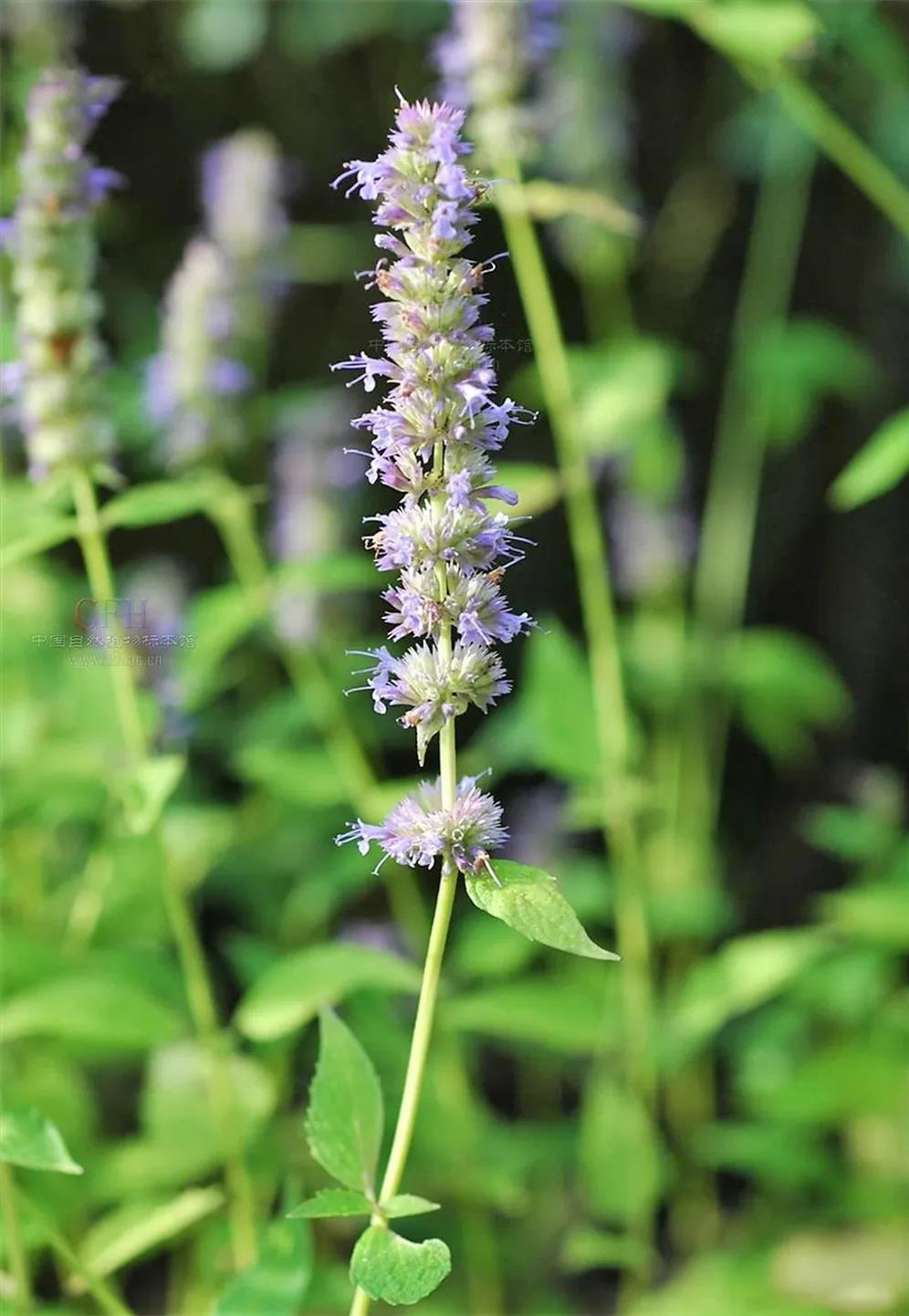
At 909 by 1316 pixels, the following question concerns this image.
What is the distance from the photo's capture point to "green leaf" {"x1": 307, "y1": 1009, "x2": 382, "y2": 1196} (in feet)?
3.43

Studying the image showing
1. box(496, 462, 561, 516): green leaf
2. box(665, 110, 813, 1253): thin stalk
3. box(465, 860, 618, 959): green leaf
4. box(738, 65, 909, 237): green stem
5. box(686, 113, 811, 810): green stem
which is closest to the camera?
box(465, 860, 618, 959): green leaf

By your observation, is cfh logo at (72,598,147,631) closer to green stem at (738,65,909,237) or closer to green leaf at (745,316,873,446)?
green stem at (738,65,909,237)

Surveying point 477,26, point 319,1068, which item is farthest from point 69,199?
point 319,1068

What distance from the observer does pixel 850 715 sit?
331cm

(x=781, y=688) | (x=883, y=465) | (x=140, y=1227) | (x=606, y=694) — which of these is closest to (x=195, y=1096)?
(x=140, y=1227)

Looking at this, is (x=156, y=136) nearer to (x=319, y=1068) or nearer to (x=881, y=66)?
(x=881, y=66)

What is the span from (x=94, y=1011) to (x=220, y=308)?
0.98 m

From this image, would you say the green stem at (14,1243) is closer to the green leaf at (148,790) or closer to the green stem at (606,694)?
the green leaf at (148,790)

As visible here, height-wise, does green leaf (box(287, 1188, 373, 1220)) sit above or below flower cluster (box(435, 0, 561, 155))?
below

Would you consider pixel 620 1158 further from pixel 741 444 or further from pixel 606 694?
pixel 741 444

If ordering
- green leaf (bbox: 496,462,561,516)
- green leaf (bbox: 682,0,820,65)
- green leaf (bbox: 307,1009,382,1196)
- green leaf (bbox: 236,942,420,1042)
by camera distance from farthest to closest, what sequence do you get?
green leaf (bbox: 496,462,561,516), green leaf (bbox: 682,0,820,65), green leaf (bbox: 236,942,420,1042), green leaf (bbox: 307,1009,382,1196)

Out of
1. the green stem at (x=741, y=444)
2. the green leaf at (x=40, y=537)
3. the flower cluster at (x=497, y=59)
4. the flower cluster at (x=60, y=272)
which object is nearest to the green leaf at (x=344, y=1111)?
the green leaf at (x=40, y=537)

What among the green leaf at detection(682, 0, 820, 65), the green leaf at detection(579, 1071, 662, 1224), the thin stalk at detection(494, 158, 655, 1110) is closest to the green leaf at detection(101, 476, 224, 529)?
the thin stalk at detection(494, 158, 655, 1110)

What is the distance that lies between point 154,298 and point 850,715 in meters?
2.02
